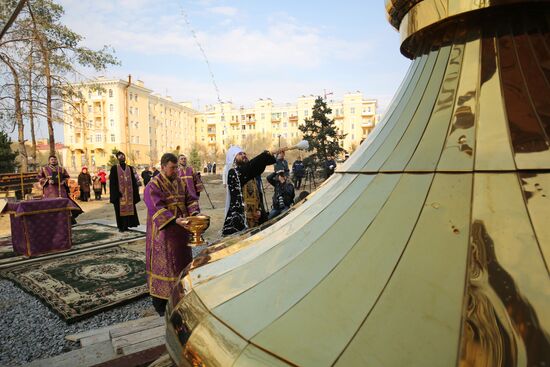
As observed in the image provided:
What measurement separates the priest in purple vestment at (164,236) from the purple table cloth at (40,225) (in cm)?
428

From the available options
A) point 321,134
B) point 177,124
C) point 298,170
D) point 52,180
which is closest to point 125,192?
point 52,180

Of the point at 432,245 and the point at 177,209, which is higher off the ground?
the point at 432,245

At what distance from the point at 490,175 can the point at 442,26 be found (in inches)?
11.0

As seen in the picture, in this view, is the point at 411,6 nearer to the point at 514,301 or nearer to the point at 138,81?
the point at 514,301

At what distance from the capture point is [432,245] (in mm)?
453

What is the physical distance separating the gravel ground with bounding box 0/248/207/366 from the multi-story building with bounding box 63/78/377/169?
45.4 meters

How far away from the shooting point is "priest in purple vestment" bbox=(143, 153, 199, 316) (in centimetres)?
375

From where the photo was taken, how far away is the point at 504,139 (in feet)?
1.57

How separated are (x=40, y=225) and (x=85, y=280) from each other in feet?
7.89

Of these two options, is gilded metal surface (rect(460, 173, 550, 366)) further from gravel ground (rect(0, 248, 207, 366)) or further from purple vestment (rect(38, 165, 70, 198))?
purple vestment (rect(38, 165, 70, 198))

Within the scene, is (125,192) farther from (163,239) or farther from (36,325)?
(163,239)

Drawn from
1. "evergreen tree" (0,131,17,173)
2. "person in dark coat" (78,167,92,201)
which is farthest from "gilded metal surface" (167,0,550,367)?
"evergreen tree" (0,131,17,173)

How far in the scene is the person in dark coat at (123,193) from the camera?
8.94m

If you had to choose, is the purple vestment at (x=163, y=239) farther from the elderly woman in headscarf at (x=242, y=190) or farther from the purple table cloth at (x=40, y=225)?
the purple table cloth at (x=40, y=225)
